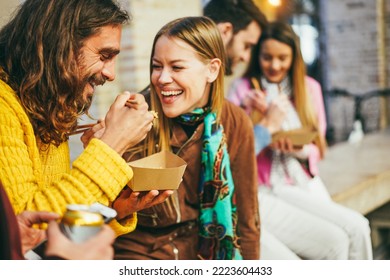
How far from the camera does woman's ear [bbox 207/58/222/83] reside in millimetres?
2291

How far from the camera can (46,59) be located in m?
1.78

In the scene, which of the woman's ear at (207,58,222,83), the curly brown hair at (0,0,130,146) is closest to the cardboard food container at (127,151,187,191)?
the curly brown hair at (0,0,130,146)

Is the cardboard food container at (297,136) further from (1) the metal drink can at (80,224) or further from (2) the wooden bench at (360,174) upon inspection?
(1) the metal drink can at (80,224)

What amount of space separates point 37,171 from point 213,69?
823 millimetres

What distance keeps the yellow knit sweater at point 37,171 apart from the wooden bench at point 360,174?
2.01 m

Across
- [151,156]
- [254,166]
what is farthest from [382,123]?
[151,156]

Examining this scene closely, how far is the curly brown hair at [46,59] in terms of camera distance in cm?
176

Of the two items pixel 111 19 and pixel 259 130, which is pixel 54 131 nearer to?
pixel 111 19

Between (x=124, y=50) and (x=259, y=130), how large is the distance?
27.8 inches

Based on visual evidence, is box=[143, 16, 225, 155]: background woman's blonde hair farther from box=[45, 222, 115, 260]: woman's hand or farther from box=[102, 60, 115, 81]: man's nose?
box=[45, 222, 115, 260]: woman's hand

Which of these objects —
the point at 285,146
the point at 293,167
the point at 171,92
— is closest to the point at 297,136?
the point at 285,146

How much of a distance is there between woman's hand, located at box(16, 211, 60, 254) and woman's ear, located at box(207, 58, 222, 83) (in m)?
0.94

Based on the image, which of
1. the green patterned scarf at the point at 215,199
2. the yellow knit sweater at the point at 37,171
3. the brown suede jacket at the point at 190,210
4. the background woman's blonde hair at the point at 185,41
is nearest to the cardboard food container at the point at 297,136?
the brown suede jacket at the point at 190,210

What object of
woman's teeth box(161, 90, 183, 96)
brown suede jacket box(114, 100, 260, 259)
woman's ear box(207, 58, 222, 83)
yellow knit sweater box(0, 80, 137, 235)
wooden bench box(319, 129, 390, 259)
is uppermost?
woman's ear box(207, 58, 222, 83)
